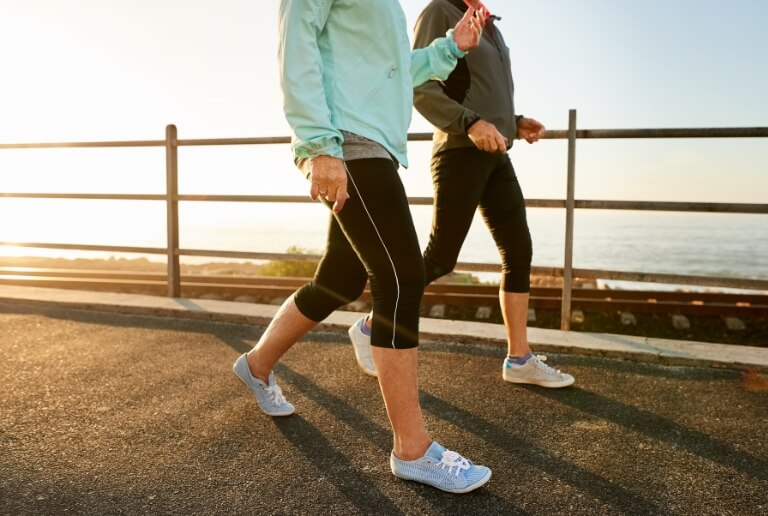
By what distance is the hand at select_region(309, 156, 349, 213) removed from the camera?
178cm

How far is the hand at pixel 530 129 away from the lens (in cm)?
315

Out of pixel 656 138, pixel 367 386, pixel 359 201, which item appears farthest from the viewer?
pixel 656 138

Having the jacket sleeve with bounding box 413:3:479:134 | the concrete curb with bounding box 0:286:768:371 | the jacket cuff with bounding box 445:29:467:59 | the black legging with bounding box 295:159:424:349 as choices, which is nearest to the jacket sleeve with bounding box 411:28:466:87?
the jacket cuff with bounding box 445:29:467:59

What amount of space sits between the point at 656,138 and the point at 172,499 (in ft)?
10.9

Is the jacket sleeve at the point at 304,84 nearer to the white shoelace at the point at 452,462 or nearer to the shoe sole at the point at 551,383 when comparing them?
the white shoelace at the point at 452,462

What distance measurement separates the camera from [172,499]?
1927 millimetres

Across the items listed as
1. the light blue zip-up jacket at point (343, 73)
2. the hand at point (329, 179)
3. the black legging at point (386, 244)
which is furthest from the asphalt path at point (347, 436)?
the light blue zip-up jacket at point (343, 73)

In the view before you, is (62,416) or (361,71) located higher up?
(361,71)

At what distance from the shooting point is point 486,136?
2572 millimetres

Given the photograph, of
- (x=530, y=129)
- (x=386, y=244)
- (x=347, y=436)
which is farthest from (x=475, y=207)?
(x=347, y=436)

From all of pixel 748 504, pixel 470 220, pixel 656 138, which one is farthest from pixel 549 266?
pixel 748 504

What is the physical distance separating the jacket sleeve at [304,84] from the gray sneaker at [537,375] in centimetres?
163

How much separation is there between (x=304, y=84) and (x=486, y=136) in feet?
3.29

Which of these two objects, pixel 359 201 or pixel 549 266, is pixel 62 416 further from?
pixel 549 266
